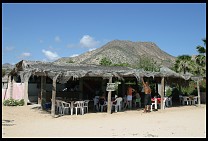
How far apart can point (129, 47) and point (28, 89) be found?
46223mm

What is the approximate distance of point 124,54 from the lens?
51781 mm

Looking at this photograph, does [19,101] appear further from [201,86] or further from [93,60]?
[93,60]

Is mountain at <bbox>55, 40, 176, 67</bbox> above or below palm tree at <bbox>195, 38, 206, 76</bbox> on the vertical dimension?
above

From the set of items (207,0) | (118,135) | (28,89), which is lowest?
(118,135)

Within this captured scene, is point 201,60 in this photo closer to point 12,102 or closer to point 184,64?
point 184,64

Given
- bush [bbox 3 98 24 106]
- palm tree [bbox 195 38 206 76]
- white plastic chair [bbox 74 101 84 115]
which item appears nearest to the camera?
white plastic chair [bbox 74 101 84 115]

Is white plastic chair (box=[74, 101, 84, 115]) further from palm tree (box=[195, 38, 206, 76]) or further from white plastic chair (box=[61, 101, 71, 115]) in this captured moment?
palm tree (box=[195, 38, 206, 76])

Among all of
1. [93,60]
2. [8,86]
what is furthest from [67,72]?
[93,60]

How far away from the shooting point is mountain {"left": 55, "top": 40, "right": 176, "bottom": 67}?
47688 millimetres

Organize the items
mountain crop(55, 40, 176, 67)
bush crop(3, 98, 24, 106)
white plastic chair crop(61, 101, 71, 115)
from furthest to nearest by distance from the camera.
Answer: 1. mountain crop(55, 40, 176, 67)
2. bush crop(3, 98, 24, 106)
3. white plastic chair crop(61, 101, 71, 115)

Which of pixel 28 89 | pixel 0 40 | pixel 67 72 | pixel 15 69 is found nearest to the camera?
pixel 0 40

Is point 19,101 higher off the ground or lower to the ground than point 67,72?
lower

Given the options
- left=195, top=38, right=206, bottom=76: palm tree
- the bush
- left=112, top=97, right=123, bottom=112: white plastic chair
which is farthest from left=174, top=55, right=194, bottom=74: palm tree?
the bush

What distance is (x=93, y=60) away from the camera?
46.6m
